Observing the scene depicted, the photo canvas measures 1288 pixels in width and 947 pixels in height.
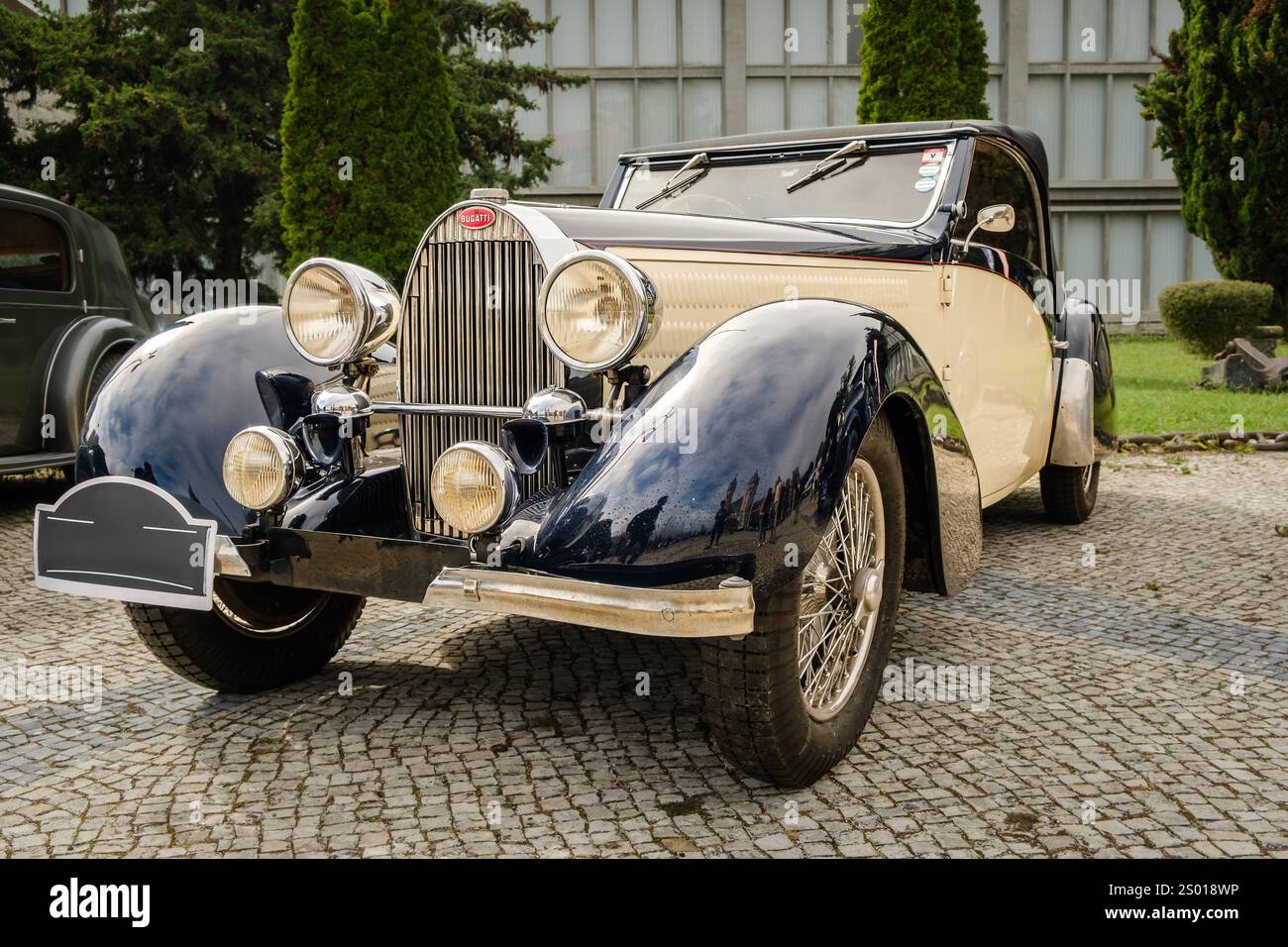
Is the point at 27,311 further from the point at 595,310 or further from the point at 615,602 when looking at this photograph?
the point at 615,602

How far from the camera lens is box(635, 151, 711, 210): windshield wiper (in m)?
4.76

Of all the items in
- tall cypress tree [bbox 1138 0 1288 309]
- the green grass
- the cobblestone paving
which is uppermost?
tall cypress tree [bbox 1138 0 1288 309]

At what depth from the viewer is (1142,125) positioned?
2247cm

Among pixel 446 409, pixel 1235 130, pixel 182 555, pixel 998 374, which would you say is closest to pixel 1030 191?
pixel 998 374

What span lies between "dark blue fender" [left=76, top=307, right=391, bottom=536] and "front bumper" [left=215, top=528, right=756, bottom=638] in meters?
0.12

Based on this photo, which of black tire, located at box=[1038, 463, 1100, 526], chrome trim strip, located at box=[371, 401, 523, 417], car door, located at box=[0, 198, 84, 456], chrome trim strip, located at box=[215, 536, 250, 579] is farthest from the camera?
car door, located at box=[0, 198, 84, 456]

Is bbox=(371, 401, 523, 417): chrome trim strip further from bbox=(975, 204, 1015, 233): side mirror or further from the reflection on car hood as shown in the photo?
bbox=(975, 204, 1015, 233): side mirror

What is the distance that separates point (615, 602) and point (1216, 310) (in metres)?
14.2

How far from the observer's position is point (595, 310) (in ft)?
9.21

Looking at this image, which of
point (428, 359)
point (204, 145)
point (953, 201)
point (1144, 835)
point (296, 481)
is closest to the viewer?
point (1144, 835)

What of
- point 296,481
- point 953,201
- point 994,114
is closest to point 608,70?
A: point 994,114

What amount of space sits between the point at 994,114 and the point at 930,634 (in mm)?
20251

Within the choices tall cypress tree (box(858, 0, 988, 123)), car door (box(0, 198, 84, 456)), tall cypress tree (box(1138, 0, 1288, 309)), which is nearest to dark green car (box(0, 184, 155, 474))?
car door (box(0, 198, 84, 456))
